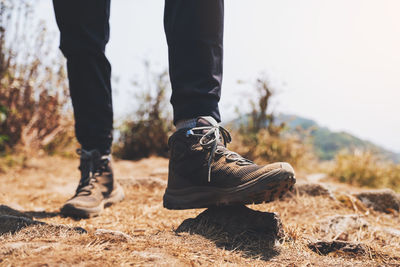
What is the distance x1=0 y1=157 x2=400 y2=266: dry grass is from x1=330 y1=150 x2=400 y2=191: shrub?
2.64 meters

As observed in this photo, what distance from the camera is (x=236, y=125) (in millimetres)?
5688

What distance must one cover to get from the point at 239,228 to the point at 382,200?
1.79m

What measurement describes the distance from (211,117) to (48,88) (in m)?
4.28

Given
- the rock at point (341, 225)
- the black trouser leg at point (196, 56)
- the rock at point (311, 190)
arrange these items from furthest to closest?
the rock at point (311, 190) → the rock at point (341, 225) → the black trouser leg at point (196, 56)

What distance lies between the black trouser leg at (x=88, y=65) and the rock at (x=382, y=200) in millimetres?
1952

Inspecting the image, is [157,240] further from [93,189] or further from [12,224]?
[93,189]

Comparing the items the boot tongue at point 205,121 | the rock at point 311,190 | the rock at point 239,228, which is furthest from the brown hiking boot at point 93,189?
the rock at point 311,190

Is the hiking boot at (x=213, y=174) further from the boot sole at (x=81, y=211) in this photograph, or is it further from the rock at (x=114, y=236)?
the boot sole at (x=81, y=211)

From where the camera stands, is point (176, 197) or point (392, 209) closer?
point (176, 197)

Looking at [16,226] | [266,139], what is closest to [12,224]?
[16,226]

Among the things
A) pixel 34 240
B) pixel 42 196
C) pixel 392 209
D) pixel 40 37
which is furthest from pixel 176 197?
pixel 40 37

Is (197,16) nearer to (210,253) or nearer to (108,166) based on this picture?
(210,253)

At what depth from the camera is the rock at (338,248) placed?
1.25 meters

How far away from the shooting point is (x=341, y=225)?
5.81 ft
